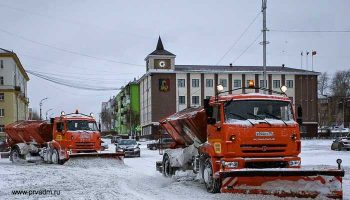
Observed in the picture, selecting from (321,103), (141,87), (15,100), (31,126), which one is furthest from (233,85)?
(31,126)

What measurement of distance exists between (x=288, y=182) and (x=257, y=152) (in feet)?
5.11

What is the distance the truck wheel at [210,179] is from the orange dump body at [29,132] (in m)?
17.4

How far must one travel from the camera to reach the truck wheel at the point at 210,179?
1383 centimetres

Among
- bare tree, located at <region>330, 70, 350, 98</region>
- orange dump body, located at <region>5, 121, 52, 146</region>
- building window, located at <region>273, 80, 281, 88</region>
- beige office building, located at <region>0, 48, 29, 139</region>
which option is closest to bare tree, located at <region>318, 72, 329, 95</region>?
bare tree, located at <region>330, 70, 350, 98</region>

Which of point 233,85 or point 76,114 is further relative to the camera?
point 233,85

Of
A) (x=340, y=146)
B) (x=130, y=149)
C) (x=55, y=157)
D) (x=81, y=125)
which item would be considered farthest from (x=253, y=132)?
(x=340, y=146)

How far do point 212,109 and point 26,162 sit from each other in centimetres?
1928

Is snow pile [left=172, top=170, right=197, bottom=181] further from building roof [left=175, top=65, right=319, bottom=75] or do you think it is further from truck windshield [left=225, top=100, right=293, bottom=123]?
building roof [left=175, top=65, right=319, bottom=75]

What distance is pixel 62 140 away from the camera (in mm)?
27047

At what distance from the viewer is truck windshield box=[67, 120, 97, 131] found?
2723 cm

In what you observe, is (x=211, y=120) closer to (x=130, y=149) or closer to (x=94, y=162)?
(x=94, y=162)

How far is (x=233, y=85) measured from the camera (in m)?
97.0

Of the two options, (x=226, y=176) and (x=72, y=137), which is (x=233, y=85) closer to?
(x=72, y=137)

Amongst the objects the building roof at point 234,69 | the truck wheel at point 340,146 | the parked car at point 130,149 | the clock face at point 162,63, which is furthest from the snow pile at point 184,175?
the building roof at point 234,69
